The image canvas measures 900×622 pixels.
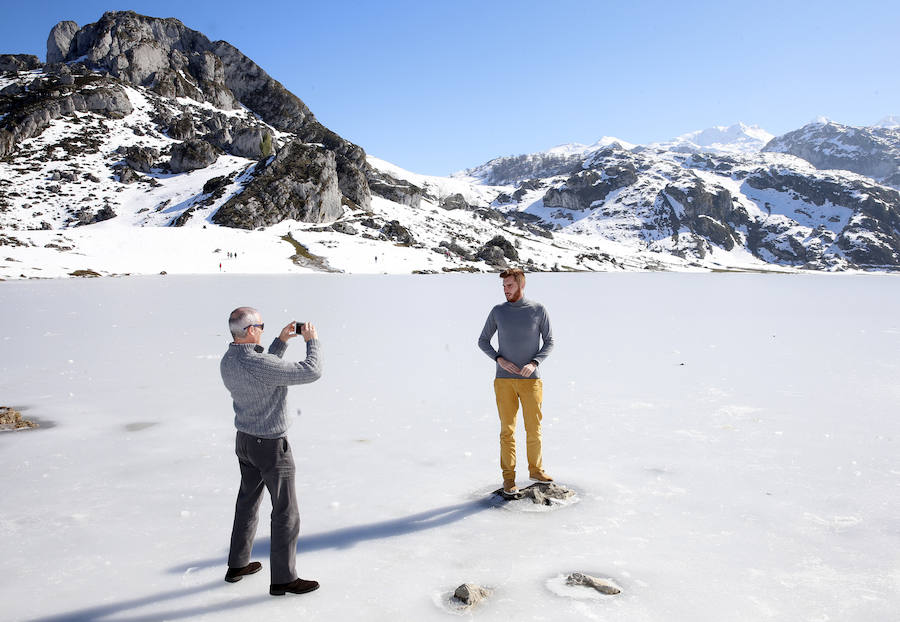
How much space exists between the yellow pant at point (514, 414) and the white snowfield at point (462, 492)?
0.57 m

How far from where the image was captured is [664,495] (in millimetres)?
6695

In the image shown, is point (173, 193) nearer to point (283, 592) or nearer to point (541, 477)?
point (541, 477)

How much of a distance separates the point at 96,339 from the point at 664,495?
1877 centimetres

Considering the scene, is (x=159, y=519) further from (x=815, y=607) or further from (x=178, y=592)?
(x=815, y=607)

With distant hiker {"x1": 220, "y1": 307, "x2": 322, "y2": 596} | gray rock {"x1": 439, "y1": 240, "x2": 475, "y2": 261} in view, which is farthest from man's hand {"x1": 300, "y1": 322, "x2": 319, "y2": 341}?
gray rock {"x1": 439, "y1": 240, "x2": 475, "y2": 261}

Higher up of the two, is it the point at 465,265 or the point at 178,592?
the point at 465,265

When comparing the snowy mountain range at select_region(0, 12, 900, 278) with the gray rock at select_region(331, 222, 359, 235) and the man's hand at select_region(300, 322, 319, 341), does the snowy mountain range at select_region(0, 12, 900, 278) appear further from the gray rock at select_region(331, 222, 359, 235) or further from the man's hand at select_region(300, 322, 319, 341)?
the man's hand at select_region(300, 322, 319, 341)

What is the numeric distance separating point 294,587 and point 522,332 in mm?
3738

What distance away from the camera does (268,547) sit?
549cm

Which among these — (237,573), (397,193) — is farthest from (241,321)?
(397,193)

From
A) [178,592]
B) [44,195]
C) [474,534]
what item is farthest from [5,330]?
[44,195]

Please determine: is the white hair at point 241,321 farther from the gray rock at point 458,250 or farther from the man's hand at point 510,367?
the gray rock at point 458,250

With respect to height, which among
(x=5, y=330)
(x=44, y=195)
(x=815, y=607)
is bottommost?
(x=815, y=607)

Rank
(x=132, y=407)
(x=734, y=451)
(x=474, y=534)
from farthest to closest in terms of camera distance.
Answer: (x=132, y=407)
(x=734, y=451)
(x=474, y=534)
